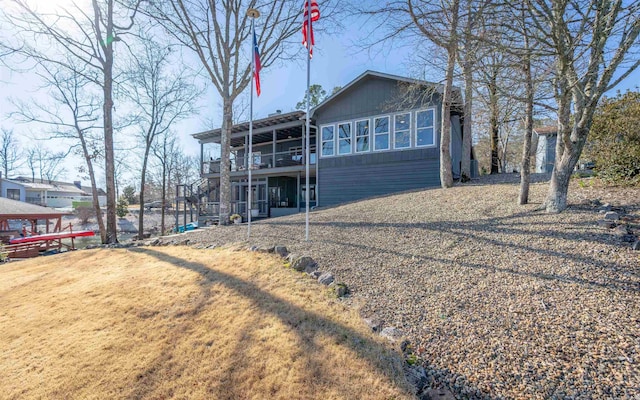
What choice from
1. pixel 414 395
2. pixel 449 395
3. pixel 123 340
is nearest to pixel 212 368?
pixel 123 340

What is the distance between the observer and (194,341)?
3.02m

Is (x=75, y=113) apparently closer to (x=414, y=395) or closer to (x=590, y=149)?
(x=414, y=395)

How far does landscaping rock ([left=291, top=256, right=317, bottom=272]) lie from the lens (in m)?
4.54

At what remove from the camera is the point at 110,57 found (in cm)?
1129

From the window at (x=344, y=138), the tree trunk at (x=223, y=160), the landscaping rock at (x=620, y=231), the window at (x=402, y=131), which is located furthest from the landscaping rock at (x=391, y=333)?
the window at (x=344, y=138)

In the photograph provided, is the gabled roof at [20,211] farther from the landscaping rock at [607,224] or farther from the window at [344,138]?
the landscaping rock at [607,224]

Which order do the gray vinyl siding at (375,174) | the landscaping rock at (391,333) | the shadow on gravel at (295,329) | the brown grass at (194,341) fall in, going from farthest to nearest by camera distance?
the gray vinyl siding at (375,174)
the landscaping rock at (391,333)
the shadow on gravel at (295,329)
the brown grass at (194,341)

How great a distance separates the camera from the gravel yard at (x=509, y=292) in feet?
7.16

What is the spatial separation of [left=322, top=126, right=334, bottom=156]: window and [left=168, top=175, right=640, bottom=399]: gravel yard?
27.7ft

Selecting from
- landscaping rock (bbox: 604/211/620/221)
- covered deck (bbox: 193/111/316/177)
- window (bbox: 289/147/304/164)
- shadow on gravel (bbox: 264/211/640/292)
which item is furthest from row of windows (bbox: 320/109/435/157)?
landscaping rock (bbox: 604/211/620/221)

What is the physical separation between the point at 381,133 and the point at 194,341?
1143cm

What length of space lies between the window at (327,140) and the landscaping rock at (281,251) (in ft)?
30.3

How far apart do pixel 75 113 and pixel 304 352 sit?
1958 centimetres

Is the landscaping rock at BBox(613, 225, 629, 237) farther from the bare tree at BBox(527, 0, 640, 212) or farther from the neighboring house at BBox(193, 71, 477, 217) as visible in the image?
the neighboring house at BBox(193, 71, 477, 217)
